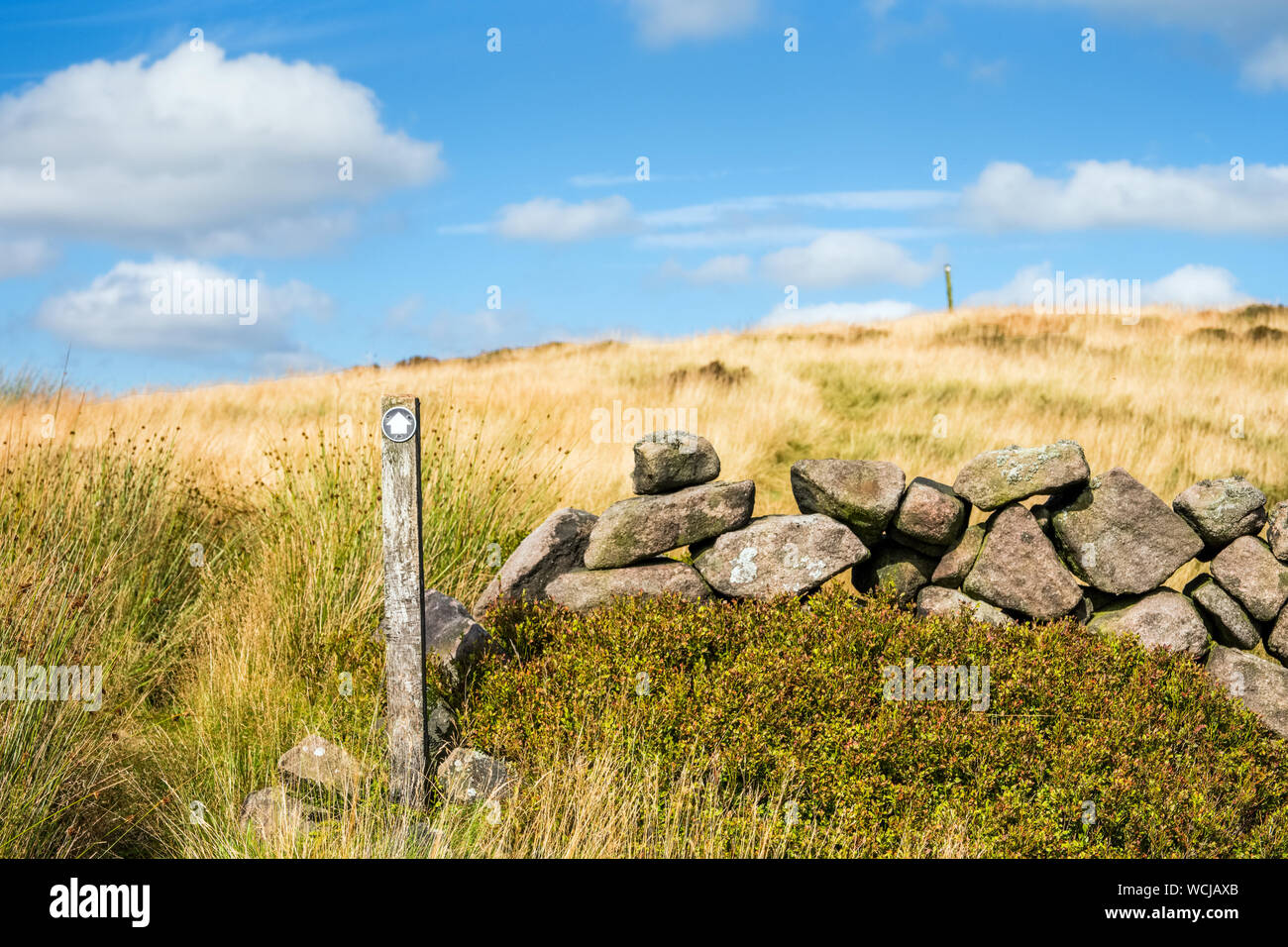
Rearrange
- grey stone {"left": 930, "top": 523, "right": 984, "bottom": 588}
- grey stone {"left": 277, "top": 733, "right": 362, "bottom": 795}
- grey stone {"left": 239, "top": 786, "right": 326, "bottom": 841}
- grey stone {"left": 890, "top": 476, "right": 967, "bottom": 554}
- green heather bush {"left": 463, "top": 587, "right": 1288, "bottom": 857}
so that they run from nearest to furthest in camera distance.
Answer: grey stone {"left": 239, "top": 786, "right": 326, "bottom": 841} → green heather bush {"left": 463, "top": 587, "right": 1288, "bottom": 857} → grey stone {"left": 277, "top": 733, "right": 362, "bottom": 795} → grey stone {"left": 890, "top": 476, "right": 967, "bottom": 554} → grey stone {"left": 930, "top": 523, "right": 984, "bottom": 588}

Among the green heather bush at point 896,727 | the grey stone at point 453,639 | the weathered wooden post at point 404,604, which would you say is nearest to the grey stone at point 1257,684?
the green heather bush at point 896,727

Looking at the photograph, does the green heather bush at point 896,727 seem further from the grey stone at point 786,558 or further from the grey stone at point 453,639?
the grey stone at point 786,558

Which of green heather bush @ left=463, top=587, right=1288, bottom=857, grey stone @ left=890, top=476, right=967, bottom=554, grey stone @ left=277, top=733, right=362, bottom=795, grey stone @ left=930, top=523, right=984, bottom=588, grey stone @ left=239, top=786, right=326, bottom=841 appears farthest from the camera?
grey stone @ left=930, top=523, right=984, bottom=588

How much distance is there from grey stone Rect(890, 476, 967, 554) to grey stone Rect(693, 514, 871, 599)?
1.17 ft

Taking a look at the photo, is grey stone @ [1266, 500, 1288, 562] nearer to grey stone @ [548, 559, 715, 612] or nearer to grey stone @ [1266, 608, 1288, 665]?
grey stone @ [1266, 608, 1288, 665]

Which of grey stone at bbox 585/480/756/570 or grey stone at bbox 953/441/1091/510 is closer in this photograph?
grey stone at bbox 953/441/1091/510

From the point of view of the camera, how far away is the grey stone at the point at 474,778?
14.7 feet

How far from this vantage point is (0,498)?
7.10 m

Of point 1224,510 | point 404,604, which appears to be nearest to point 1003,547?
point 1224,510

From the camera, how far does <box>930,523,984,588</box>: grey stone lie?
6.16 metres

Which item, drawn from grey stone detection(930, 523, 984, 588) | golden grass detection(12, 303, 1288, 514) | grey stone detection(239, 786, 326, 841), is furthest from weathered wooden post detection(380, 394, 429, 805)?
grey stone detection(930, 523, 984, 588)
